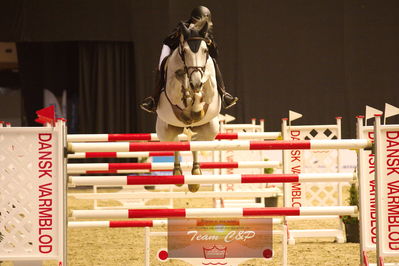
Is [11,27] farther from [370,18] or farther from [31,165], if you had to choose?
[31,165]

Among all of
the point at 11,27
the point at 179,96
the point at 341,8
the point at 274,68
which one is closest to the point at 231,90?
the point at 274,68

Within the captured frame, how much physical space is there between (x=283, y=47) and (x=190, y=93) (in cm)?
727

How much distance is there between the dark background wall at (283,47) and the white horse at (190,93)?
6.42m

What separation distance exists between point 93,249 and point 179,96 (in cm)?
170

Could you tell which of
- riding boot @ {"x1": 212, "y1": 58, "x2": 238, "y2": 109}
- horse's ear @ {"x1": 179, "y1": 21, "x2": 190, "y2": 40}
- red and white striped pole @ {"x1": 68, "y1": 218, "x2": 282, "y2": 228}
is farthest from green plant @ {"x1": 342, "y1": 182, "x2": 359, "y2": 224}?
horse's ear @ {"x1": 179, "y1": 21, "x2": 190, "y2": 40}

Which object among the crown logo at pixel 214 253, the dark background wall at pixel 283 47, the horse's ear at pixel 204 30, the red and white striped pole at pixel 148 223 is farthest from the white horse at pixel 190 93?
the dark background wall at pixel 283 47

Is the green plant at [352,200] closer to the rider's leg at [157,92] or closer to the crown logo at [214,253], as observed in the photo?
the rider's leg at [157,92]

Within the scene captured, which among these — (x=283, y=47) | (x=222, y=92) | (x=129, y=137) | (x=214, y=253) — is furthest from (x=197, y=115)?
(x=283, y=47)

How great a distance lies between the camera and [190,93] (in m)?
3.42

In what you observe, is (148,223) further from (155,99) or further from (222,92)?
(222,92)

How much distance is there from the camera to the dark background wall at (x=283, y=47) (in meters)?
10.3

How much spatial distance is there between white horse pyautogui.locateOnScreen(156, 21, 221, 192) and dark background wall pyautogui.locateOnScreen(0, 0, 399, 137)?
21.1ft

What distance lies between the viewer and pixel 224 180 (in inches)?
122

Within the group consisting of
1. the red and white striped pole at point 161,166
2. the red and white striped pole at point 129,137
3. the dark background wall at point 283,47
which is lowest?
the red and white striped pole at point 161,166
